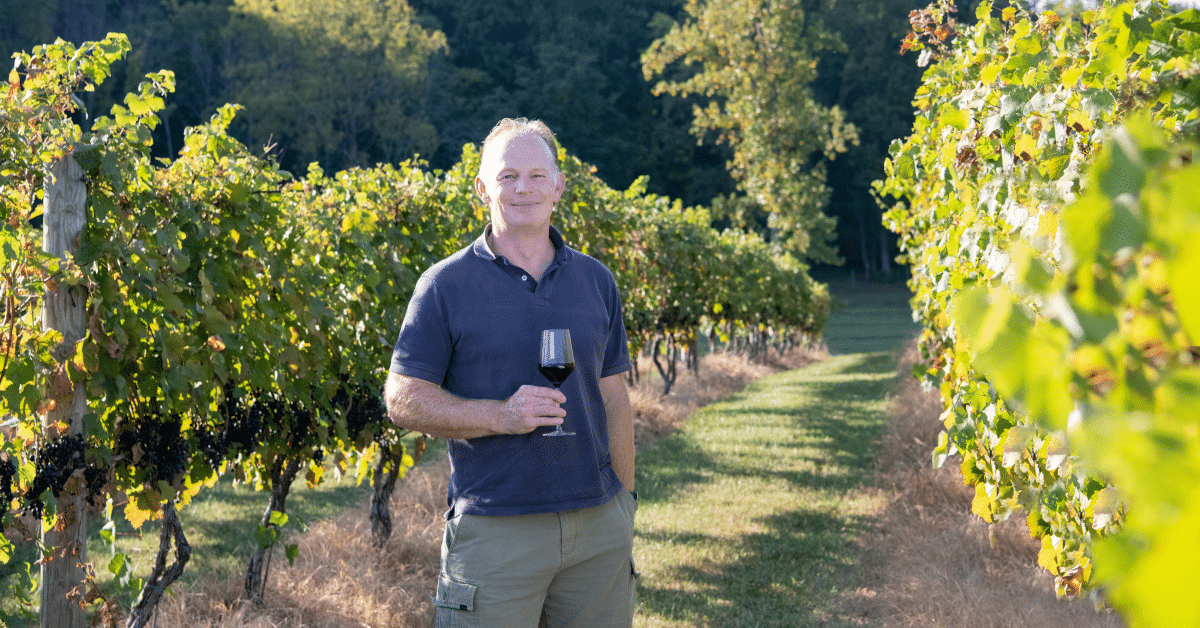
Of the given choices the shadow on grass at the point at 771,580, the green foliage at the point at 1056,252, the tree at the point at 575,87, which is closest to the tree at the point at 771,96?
the shadow on grass at the point at 771,580

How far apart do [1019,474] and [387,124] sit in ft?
109

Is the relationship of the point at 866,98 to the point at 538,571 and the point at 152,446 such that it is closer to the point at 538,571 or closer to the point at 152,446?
the point at 152,446

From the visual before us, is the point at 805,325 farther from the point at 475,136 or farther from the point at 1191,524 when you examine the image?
the point at 1191,524

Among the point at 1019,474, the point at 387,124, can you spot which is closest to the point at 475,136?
the point at 387,124

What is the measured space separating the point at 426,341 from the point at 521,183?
50cm

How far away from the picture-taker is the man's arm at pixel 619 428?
8.05 feet

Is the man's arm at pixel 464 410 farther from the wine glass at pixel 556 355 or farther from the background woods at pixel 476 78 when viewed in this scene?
the background woods at pixel 476 78

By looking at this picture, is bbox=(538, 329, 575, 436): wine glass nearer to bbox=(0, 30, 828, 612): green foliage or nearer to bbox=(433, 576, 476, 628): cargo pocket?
bbox=(433, 576, 476, 628): cargo pocket

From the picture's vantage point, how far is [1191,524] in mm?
437

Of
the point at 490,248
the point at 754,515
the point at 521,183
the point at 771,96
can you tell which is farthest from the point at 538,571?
the point at 771,96

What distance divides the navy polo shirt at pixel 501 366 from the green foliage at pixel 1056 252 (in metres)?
0.98

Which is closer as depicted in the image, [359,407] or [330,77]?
[359,407]

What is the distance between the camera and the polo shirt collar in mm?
2307

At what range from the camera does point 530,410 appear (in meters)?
2.06
